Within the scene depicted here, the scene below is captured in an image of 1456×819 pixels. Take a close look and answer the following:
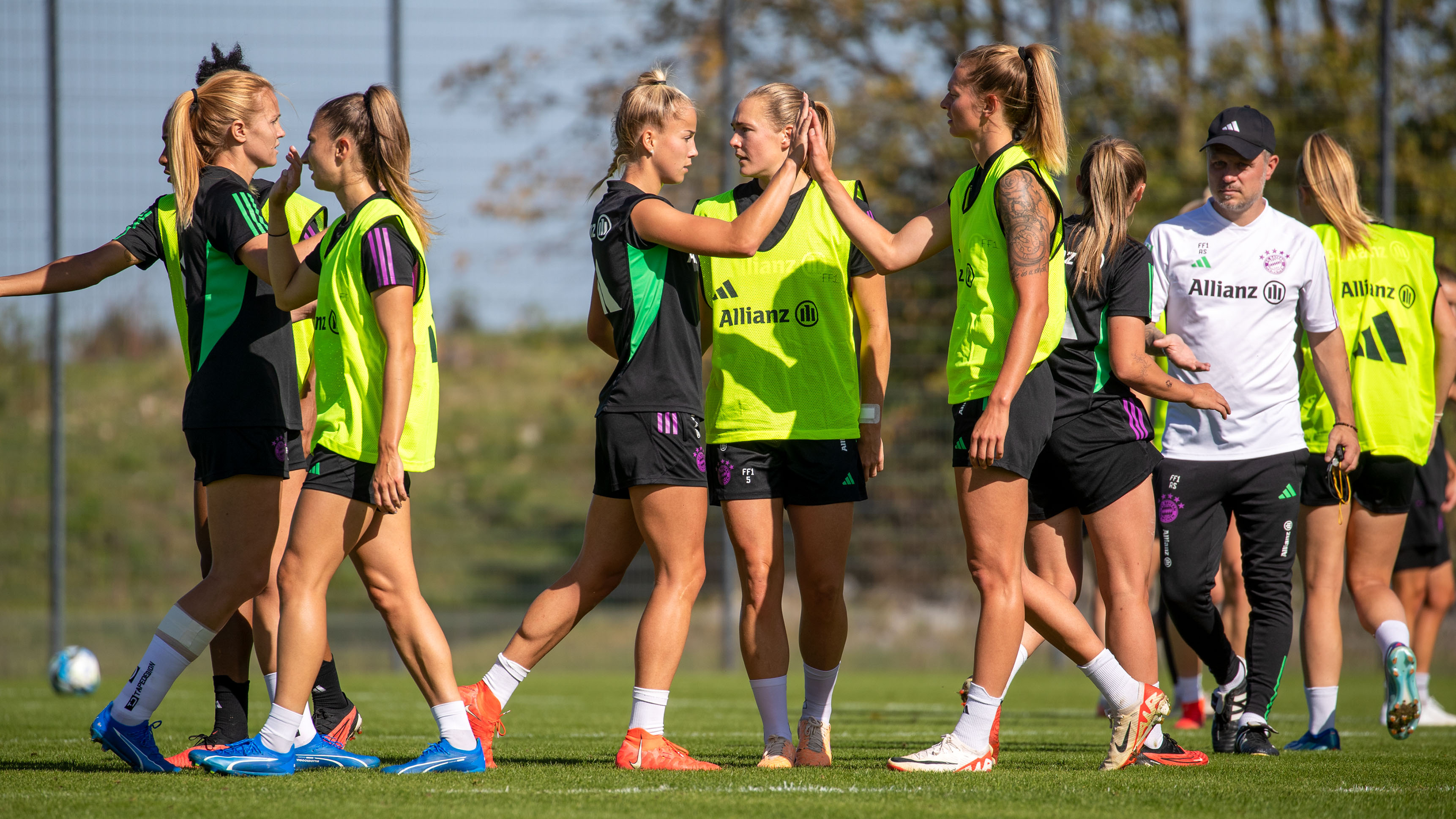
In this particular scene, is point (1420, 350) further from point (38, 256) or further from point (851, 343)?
point (38, 256)

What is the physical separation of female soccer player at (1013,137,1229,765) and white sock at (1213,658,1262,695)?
0.48 metres

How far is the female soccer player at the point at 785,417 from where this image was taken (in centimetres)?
399

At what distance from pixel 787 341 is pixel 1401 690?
2.86 meters

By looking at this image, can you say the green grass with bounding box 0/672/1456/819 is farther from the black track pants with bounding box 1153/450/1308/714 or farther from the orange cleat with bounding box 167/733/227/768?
the black track pants with bounding box 1153/450/1308/714

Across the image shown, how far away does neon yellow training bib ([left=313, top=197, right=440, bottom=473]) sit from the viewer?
3555 millimetres

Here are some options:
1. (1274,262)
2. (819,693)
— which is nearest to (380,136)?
(819,693)

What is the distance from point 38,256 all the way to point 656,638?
832 centimetres

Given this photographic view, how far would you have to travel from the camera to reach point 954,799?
322cm

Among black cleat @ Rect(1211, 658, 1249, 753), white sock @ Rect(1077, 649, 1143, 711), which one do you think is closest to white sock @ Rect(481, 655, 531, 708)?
white sock @ Rect(1077, 649, 1143, 711)

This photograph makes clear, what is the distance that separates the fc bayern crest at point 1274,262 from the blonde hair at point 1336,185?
24.9 inches

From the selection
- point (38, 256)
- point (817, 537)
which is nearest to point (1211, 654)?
point (817, 537)

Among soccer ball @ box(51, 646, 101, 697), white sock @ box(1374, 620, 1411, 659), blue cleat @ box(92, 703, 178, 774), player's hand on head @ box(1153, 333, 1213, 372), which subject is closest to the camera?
blue cleat @ box(92, 703, 178, 774)

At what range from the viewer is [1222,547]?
4.59 metres

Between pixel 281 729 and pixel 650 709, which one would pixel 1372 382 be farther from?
pixel 281 729
